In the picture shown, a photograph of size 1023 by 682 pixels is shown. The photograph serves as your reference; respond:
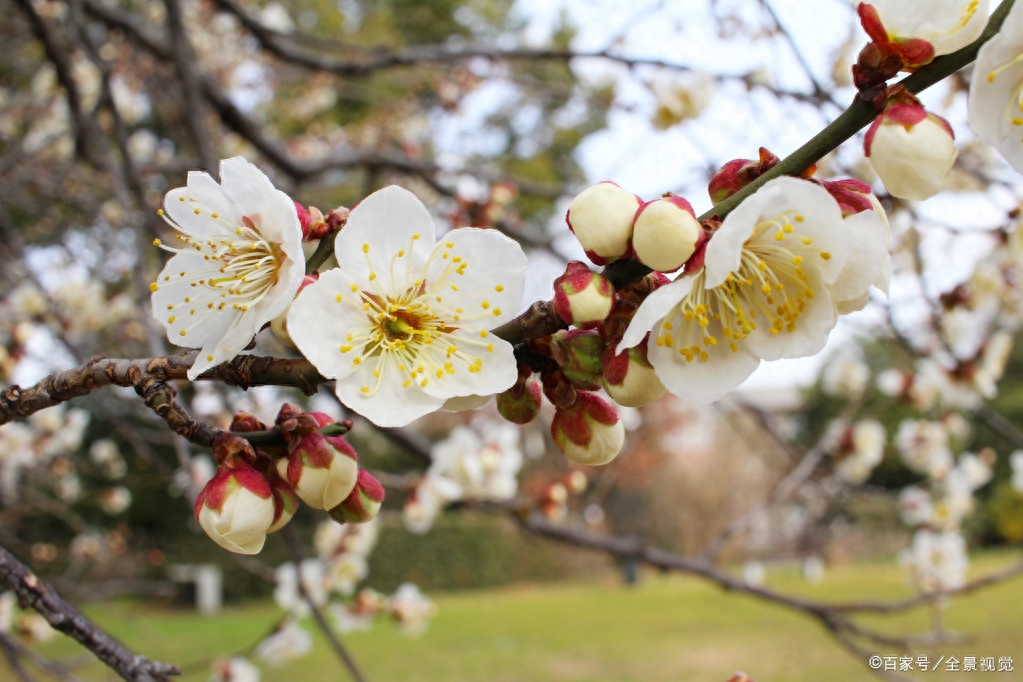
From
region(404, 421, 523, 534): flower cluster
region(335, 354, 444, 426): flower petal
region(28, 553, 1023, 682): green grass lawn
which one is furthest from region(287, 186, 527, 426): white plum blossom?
region(28, 553, 1023, 682): green grass lawn

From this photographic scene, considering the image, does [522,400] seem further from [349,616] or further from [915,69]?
[349,616]

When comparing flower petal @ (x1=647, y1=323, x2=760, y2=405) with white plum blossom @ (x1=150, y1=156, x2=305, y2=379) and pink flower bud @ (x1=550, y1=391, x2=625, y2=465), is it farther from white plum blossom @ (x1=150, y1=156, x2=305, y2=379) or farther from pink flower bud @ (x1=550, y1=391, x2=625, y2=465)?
white plum blossom @ (x1=150, y1=156, x2=305, y2=379)

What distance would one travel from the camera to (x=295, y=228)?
29.1 inches

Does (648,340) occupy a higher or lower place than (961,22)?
lower

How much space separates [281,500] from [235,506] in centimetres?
6

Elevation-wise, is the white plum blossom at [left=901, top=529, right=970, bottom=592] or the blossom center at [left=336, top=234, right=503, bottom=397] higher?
the blossom center at [left=336, top=234, right=503, bottom=397]

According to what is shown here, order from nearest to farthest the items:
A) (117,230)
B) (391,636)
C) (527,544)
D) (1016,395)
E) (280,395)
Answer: (117,230)
(280,395)
(391,636)
(527,544)
(1016,395)

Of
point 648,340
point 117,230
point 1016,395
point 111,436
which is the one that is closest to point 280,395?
point 117,230

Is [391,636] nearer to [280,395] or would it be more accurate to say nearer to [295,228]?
[280,395]

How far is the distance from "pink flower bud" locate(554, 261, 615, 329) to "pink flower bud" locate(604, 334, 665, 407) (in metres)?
0.06

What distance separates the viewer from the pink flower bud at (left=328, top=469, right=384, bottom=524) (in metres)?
0.84

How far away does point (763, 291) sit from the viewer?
0.78m

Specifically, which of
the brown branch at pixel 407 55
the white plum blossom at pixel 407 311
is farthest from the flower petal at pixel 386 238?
the brown branch at pixel 407 55

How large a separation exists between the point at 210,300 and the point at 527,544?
38.6ft
